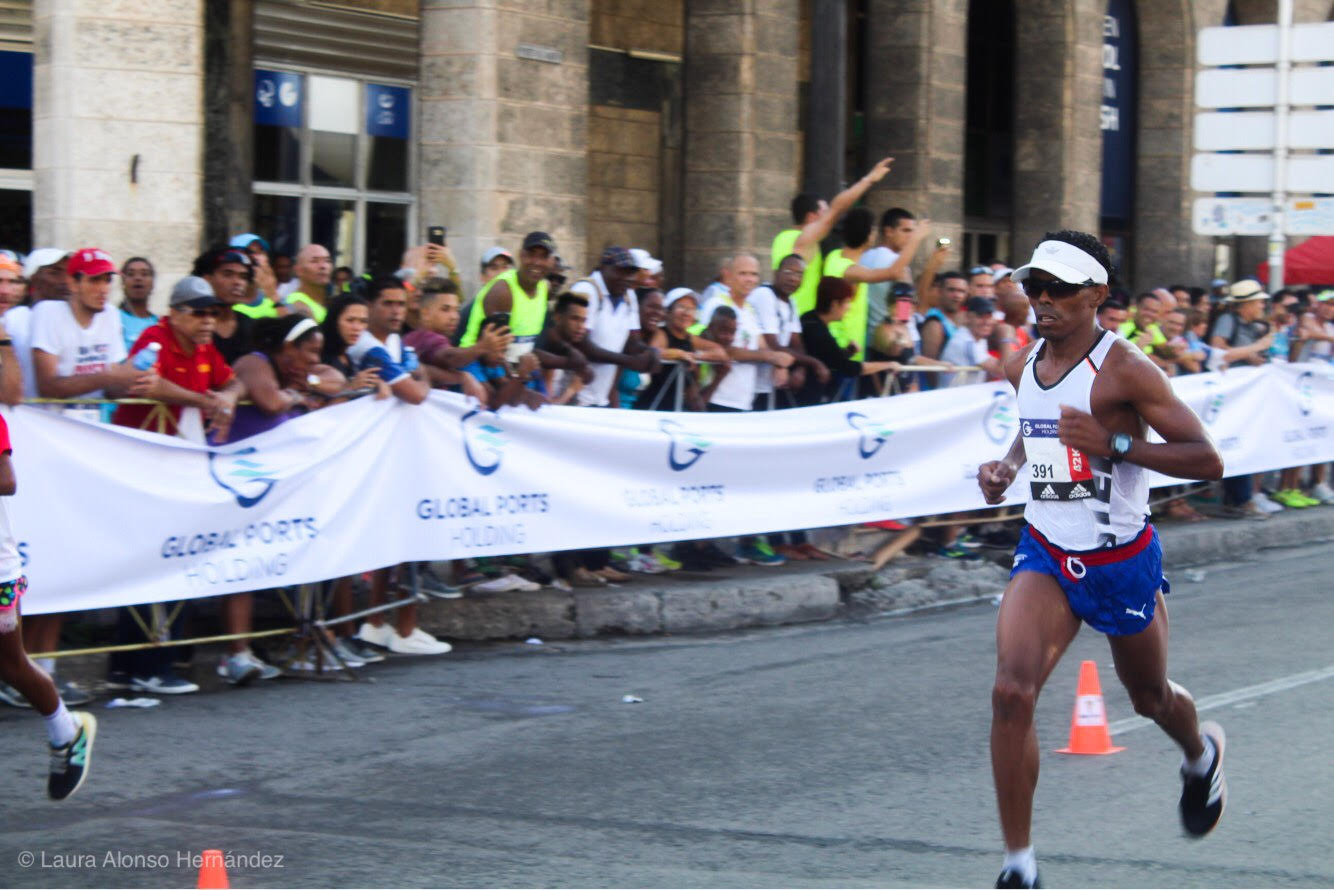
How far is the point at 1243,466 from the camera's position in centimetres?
1558

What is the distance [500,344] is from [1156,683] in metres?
5.34

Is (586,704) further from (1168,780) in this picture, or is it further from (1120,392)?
(1120,392)

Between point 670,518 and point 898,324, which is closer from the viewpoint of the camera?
point 670,518

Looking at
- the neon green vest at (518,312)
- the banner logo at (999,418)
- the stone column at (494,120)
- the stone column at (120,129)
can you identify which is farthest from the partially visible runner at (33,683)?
the stone column at (494,120)

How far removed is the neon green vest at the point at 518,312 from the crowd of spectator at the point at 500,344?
0.01m

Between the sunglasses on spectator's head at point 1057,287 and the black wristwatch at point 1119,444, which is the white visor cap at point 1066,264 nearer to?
the sunglasses on spectator's head at point 1057,287

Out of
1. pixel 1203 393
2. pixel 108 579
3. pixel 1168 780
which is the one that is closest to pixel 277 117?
pixel 1203 393

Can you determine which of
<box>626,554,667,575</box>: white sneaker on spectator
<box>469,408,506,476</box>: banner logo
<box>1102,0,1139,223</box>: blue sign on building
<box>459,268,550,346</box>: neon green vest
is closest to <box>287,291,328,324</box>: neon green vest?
<box>459,268,550,346</box>: neon green vest

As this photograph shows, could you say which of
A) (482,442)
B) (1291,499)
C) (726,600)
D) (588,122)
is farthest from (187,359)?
(588,122)

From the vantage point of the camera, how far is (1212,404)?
15211 millimetres

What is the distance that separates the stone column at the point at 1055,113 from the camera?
23.7 m

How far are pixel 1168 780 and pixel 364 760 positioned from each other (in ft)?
9.99

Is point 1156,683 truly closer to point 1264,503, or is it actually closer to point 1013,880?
point 1013,880

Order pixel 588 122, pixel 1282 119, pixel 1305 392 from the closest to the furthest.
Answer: pixel 1305 392 → pixel 1282 119 → pixel 588 122
